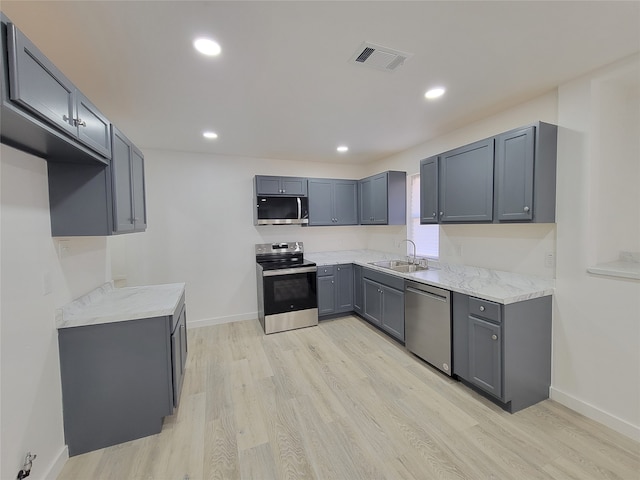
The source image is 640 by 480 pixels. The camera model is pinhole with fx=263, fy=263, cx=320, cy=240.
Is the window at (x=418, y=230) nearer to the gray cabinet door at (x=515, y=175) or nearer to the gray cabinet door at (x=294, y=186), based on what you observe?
the gray cabinet door at (x=515, y=175)

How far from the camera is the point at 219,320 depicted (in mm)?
4113

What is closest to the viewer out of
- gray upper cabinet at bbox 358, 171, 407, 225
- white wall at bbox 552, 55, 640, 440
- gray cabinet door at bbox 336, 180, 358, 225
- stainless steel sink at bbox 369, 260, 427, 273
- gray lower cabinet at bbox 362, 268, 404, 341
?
white wall at bbox 552, 55, 640, 440

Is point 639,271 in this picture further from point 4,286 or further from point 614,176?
point 4,286

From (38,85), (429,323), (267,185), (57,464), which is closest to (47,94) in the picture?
(38,85)

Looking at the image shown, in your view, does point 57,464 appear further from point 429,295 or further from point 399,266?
point 399,266

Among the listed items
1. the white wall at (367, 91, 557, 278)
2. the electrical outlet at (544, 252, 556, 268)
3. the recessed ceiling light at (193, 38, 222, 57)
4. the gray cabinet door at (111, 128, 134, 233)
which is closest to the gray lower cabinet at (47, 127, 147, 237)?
the gray cabinet door at (111, 128, 134, 233)

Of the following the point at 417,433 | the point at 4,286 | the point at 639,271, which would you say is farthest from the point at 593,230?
the point at 4,286

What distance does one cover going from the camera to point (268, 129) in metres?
3.05

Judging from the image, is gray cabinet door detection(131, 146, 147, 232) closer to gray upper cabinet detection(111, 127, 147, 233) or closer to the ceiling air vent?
gray upper cabinet detection(111, 127, 147, 233)

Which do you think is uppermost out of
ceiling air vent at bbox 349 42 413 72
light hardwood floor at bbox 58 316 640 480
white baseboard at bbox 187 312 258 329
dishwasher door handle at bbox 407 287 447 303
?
ceiling air vent at bbox 349 42 413 72

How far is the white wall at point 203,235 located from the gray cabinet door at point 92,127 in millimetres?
2068

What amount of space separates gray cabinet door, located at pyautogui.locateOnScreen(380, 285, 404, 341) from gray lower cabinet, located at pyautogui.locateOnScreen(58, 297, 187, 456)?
239 centimetres

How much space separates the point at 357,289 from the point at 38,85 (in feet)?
12.5

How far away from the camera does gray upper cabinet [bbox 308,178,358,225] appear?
4328 millimetres
